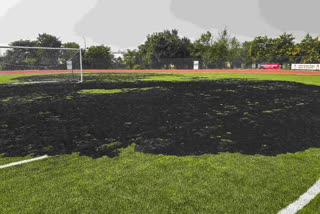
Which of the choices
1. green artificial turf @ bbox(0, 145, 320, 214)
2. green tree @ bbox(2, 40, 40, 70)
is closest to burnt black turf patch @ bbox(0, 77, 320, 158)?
green artificial turf @ bbox(0, 145, 320, 214)

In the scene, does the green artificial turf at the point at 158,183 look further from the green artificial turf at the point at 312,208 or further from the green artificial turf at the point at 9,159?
the green artificial turf at the point at 9,159

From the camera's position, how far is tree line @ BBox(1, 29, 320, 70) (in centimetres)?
3725

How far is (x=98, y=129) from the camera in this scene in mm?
5398

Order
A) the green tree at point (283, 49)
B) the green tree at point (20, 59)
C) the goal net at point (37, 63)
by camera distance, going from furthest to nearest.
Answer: the green tree at point (283, 49), the goal net at point (37, 63), the green tree at point (20, 59)

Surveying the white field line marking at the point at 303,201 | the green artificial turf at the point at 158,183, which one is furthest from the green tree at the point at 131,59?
the white field line marking at the point at 303,201

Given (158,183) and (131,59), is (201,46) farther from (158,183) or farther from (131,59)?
(158,183)

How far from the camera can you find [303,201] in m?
2.49

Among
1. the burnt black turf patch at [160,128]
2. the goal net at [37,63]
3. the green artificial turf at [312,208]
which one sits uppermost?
the goal net at [37,63]

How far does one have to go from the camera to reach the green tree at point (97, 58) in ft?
150

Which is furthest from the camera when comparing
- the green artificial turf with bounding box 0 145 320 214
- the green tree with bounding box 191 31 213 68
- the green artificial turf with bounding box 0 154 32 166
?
the green tree with bounding box 191 31 213 68

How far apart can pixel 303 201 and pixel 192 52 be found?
183 ft

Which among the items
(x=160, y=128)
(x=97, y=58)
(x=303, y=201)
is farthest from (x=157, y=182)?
(x=97, y=58)

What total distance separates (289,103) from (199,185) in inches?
292

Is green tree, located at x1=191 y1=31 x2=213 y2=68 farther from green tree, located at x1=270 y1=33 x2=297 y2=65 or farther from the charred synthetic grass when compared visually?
the charred synthetic grass
